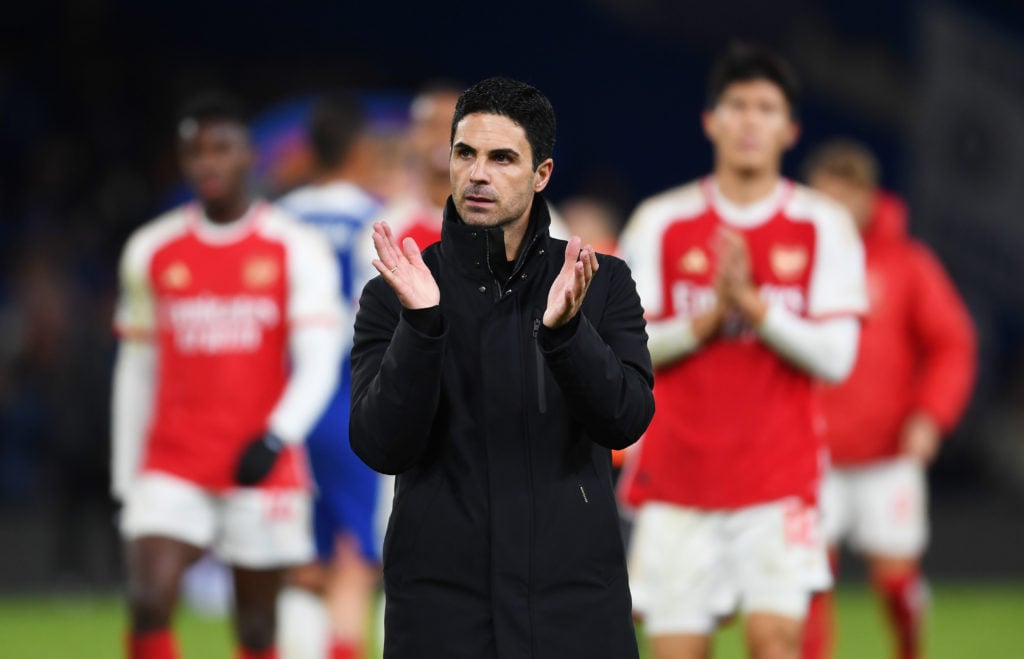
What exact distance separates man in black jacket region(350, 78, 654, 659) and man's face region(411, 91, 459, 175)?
3.92 meters

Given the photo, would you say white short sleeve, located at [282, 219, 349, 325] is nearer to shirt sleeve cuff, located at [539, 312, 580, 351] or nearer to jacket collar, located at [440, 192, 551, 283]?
jacket collar, located at [440, 192, 551, 283]

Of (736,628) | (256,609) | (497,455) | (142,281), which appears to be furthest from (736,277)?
(736,628)

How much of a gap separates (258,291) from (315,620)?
5.70 feet

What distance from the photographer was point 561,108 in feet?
64.5

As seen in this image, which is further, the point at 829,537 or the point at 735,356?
the point at 829,537

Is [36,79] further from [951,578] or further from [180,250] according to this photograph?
[180,250]

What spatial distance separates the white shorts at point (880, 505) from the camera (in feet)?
31.5

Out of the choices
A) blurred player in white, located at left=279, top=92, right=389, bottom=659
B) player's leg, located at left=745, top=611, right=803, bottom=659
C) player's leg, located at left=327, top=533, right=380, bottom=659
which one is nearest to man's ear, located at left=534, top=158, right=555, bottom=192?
player's leg, located at left=745, top=611, right=803, bottom=659

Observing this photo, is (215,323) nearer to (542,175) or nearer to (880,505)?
(542,175)

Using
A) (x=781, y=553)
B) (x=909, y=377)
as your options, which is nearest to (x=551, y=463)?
(x=781, y=553)

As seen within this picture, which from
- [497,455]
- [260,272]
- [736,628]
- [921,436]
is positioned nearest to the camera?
[497,455]

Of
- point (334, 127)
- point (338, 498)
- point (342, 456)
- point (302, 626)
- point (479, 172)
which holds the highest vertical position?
point (334, 127)

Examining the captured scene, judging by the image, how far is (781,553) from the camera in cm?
643

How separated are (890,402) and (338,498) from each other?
2.89m
